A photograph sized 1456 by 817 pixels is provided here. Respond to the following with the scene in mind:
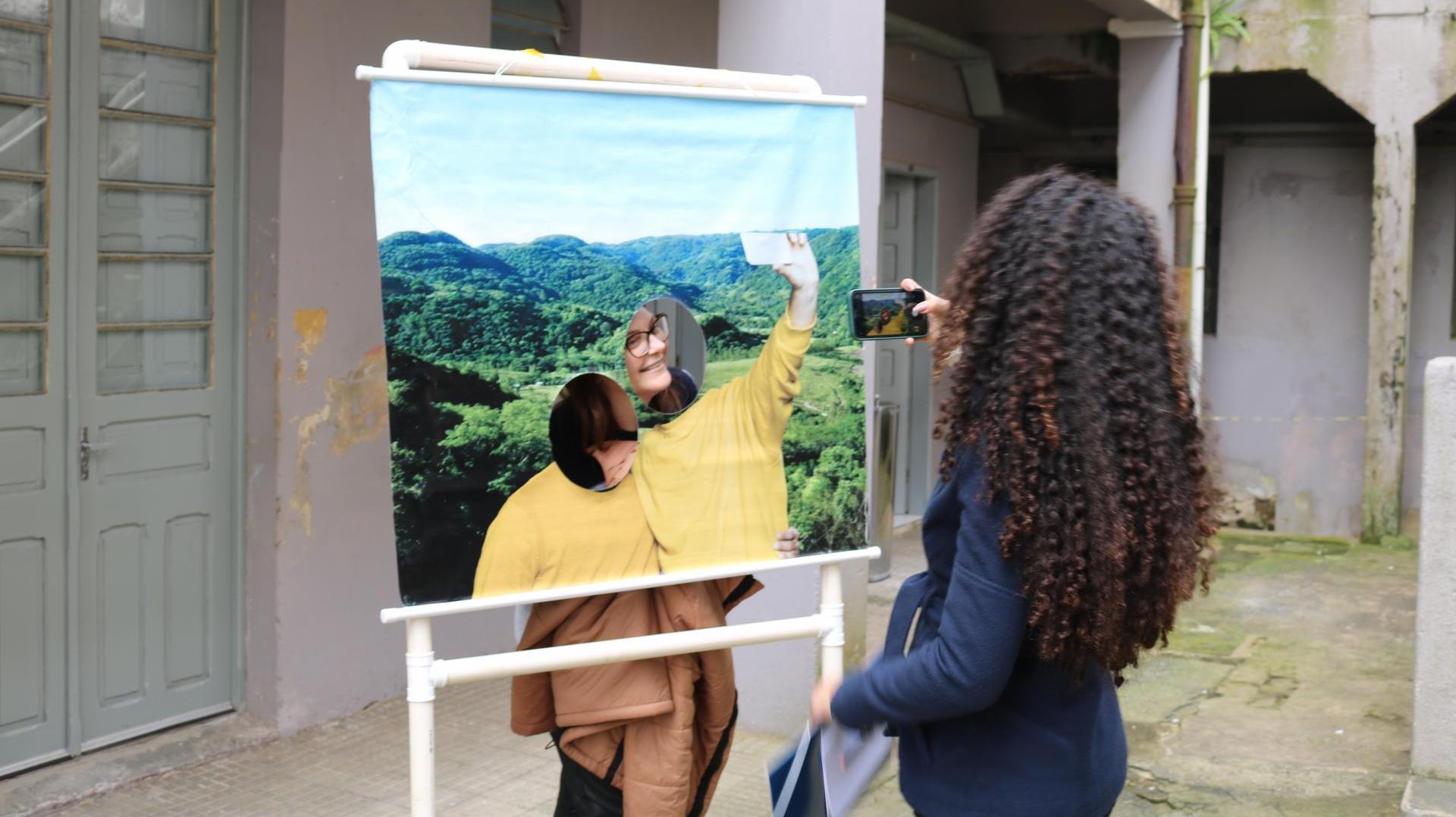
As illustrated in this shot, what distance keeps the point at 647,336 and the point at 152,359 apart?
8.38 feet

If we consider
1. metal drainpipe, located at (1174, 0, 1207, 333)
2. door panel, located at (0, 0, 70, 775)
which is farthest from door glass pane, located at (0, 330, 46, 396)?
metal drainpipe, located at (1174, 0, 1207, 333)

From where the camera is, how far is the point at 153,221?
4.76 meters

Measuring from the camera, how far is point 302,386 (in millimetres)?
5043

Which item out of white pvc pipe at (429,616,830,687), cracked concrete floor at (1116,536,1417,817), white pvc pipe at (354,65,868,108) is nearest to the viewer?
white pvc pipe at (354,65,868,108)

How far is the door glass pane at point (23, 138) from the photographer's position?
430 cm

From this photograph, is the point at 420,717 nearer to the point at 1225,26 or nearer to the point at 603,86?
the point at 603,86

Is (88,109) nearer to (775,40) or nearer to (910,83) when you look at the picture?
(775,40)

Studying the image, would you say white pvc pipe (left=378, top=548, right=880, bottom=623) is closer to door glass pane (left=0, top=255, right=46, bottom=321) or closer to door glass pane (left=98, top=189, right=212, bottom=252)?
door glass pane (left=0, top=255, right=46, bottom=321)

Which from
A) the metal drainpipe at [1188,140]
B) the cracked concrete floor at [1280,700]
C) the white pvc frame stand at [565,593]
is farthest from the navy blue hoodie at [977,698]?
the metal drainpipe at [1188,140]

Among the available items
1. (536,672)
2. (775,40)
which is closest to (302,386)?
(775,40)

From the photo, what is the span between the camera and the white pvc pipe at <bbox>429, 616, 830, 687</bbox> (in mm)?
2691

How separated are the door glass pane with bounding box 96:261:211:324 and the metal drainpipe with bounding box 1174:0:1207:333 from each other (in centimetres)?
581

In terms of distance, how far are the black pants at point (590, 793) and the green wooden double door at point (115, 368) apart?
2.29 m

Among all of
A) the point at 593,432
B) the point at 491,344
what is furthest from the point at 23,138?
the point at 593,432
